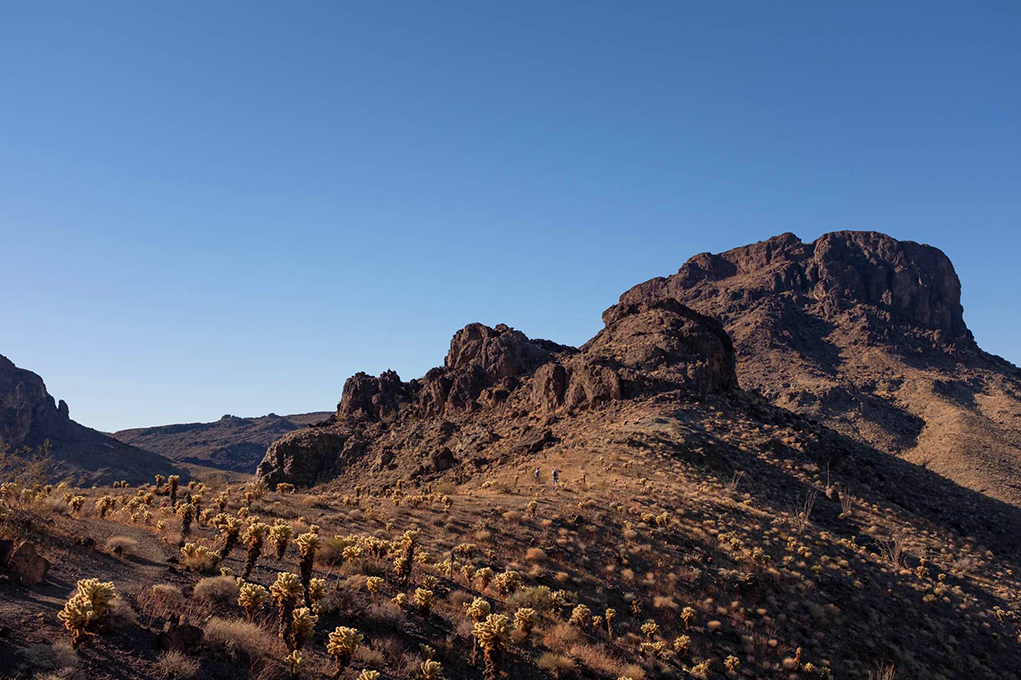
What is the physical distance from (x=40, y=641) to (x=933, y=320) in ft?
497

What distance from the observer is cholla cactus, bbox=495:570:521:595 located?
48.6 ft

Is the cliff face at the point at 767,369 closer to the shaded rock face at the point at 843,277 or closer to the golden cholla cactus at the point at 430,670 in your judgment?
the shaded rock face at the point at 843,277

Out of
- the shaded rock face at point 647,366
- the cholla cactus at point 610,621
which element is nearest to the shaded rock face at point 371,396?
the shaded rock face at point 647,366

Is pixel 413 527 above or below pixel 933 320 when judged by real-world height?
below

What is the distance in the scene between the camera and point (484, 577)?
14.9 metres

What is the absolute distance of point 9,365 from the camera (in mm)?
106875

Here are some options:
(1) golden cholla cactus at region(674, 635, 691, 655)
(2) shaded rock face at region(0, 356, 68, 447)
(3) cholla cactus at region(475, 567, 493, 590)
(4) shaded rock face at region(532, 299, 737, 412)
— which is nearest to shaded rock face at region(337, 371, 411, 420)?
(4) shaded rock face at region(532, 299, 737, 412)

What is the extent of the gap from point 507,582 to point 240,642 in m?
7.45

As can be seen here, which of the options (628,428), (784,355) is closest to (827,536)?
(628,428)

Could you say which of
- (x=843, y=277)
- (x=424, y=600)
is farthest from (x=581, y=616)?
(x=843, y=277)

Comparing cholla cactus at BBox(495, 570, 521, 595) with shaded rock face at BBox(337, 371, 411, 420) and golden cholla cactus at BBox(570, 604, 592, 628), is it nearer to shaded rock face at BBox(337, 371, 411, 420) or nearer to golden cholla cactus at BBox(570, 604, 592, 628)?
golden cholla cactus at BBox(570, 604, 592, 628)

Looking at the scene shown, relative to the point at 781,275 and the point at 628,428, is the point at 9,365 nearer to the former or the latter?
the point at 628,428

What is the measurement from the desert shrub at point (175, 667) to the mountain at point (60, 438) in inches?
3430

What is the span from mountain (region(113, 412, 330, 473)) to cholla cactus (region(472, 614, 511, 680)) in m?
125
